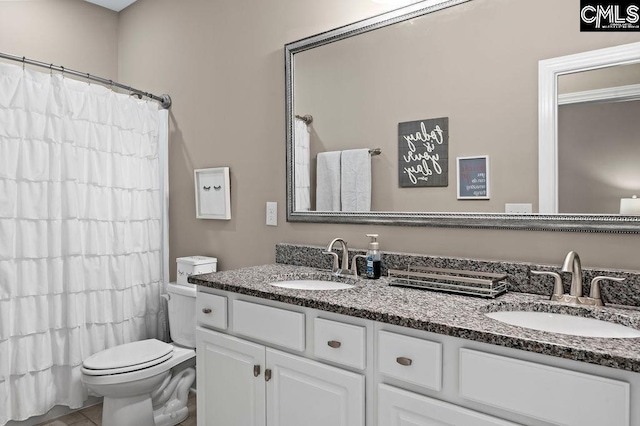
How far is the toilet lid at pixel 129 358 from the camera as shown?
2045 millimetres

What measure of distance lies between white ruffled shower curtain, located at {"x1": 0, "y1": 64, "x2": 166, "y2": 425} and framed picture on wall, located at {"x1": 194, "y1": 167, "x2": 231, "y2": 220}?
33 centimetres

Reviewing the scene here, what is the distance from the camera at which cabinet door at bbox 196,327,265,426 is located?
5.17 ft

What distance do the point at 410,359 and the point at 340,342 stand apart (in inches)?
9.4

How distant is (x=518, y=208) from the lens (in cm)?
155

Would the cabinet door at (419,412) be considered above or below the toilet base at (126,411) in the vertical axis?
above

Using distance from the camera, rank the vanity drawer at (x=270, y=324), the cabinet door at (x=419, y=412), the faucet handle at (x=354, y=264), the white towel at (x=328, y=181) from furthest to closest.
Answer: the white towel at (x=328, y=181) → the faucet handle at (x=354, y=264) → the vanity drawer at (x=270, y=324) → the cabinet door at (x=419, y=412)

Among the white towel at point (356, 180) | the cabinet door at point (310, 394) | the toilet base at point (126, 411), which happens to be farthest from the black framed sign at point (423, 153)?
the toilet base at point (126, 411)

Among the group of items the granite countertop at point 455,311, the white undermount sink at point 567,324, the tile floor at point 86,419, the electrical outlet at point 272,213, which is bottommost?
the tile floor at point 86,419

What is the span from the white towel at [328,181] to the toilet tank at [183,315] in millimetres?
937

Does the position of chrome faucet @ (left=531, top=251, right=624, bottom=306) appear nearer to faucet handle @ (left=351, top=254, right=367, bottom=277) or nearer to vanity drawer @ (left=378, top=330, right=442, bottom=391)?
vanity drawer @ (left=378, top=330, right=442, bottom=391)

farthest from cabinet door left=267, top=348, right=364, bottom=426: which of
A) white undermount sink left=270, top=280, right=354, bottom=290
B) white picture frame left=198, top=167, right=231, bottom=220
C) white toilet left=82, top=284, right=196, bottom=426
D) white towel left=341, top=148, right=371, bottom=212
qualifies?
white picture frame left=198, top=167, right=231, bottom=220

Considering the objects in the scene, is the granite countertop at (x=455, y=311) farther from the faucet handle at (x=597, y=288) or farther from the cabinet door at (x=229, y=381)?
the cabinet door at (x=229, y=381)

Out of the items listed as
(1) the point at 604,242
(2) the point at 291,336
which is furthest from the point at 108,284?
(1) the point at 604,242

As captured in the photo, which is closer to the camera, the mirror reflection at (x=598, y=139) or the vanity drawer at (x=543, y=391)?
the vanity drawer at (x=543, y=391)
